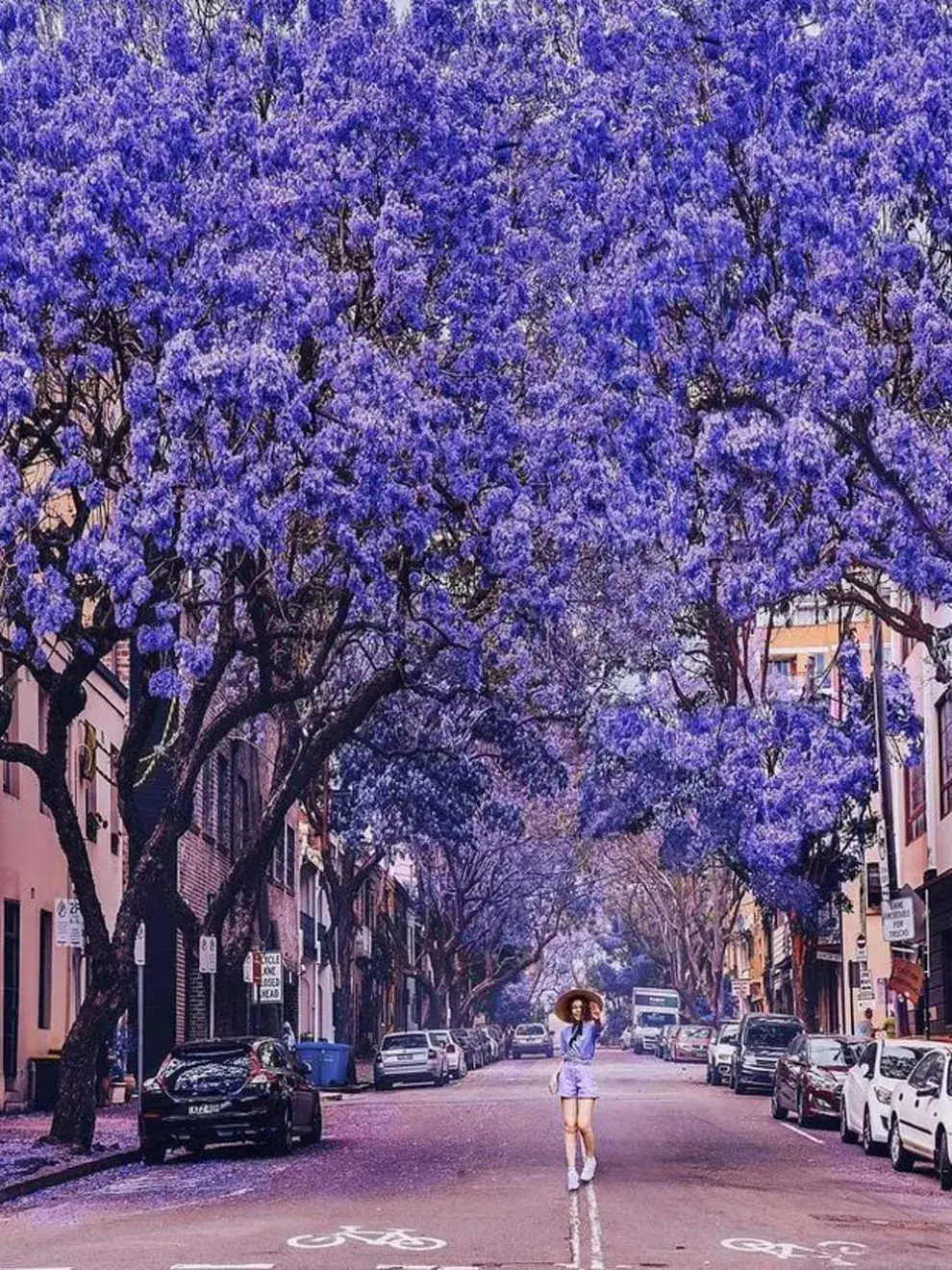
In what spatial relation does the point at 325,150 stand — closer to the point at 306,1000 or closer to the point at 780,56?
the point at 780,56

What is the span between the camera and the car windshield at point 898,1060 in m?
28.4

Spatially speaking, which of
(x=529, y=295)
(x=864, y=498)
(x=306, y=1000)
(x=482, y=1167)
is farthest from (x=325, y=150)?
(x=306, y=1000)

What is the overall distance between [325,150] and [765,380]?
5596 mm

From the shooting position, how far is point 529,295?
90.7ft

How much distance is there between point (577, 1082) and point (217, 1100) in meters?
7.01

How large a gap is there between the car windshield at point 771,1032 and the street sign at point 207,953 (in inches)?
673

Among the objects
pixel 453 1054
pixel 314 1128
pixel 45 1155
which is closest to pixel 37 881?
pixel 314 1128

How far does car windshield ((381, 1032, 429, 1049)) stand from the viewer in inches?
2266

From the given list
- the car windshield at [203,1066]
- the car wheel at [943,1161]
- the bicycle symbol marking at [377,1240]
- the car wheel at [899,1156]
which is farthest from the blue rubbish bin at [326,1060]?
the bicycle symbol marking at [377,1240]

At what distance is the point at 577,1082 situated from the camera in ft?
71.8

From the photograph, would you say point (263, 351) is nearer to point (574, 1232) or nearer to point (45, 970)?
point (574, 1232)

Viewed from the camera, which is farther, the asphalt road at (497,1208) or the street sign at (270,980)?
the street sign at (270,980)

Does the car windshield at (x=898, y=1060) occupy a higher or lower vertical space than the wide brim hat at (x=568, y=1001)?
lower

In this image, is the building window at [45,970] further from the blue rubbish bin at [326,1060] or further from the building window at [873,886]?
the building window at [873,886]
